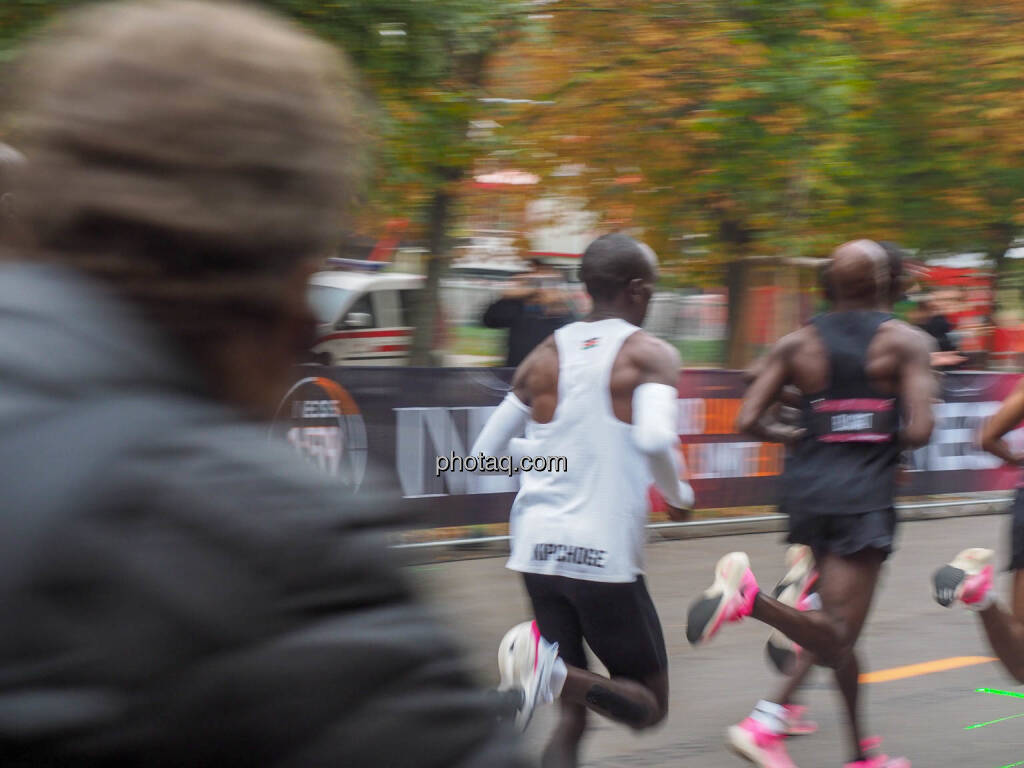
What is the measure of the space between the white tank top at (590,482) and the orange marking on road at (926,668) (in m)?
3.16

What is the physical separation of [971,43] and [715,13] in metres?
4.32

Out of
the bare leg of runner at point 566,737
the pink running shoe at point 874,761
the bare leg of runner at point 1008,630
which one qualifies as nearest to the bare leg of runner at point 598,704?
the bare leg of runner at point 566,737

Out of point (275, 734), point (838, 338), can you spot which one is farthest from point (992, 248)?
point (275, 734)

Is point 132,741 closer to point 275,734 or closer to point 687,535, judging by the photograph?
point 275,734

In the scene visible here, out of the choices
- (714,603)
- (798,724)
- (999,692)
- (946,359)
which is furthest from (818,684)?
(946,359)

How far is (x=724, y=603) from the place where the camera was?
457 centimetres

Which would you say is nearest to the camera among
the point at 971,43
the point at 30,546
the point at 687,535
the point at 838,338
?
the point at 30,546

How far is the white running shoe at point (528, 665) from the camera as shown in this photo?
398 centimetres

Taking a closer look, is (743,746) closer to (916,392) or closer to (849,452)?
(849,452)

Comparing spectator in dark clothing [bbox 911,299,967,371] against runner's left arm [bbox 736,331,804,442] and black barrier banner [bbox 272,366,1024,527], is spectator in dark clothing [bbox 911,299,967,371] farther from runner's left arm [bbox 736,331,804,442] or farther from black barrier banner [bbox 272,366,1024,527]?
runner's left arm [bbox 736,331,804,442]

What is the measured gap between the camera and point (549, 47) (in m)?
12.5

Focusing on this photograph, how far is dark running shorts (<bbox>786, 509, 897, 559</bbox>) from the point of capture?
4.82m

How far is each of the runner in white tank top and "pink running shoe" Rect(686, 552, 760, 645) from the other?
1.01 feet

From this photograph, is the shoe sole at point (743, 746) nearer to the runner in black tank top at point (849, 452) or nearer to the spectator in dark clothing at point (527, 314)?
the runner in black tank top at point (849, 452)
